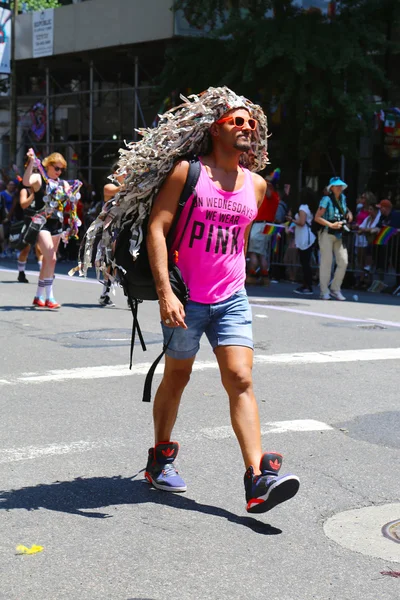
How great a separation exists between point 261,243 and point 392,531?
1393cm

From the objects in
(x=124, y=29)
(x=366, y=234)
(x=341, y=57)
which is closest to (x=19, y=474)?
(x=366, y=234)

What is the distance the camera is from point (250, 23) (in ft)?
66.3

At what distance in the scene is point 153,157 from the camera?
16.1ft

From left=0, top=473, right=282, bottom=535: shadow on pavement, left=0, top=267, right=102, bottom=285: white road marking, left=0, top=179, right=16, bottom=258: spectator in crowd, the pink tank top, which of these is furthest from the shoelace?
left=0, top=179, right=16, bottom=258: spectator in crowd

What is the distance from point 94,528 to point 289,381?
3.96m

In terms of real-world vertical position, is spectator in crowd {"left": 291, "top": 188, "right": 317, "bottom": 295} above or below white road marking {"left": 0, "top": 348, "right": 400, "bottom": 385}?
above

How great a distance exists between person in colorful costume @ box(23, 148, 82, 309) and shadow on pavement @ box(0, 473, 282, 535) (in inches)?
295

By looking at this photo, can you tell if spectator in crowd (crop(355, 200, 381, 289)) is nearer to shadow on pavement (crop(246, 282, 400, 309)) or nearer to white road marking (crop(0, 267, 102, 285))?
shadow on pavement (crop(246, 282, 400, 309))

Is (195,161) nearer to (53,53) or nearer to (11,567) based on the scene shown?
(11,567)

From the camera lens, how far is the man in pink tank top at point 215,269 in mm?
4785

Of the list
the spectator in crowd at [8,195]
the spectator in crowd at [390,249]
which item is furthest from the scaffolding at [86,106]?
the spectator in crowd at [390,249]

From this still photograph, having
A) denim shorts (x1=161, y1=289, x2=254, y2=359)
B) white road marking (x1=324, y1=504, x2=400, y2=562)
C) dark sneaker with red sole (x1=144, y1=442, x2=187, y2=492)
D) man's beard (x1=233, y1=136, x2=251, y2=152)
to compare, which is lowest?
white road marking (x1=324, y1=504, x2=400, y2=562)

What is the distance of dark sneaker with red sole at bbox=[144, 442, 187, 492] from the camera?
16.8 ft

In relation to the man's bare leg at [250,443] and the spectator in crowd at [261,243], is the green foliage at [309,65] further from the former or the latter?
the man's bare leg at [250,443]
